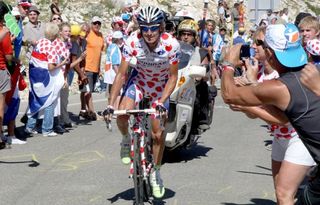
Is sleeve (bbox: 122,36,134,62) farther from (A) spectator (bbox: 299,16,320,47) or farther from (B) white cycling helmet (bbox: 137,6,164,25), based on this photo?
(A) spectator (bbox: 299,16,320,47)

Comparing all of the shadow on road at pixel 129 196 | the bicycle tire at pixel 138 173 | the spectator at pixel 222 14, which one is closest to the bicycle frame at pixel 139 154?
the bicycle tire at pixel 138 173

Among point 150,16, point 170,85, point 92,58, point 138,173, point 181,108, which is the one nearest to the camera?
point 138,173

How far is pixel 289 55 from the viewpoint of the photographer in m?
4.89

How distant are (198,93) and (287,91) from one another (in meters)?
4.99

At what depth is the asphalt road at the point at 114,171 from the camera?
7305 mm

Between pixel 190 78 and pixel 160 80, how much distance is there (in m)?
1.58

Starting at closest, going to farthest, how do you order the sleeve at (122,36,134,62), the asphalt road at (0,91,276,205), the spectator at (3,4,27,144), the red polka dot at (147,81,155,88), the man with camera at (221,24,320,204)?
the man with camera at (221,24,320,204) < the sleeve at (122,36,134,62) < the asphalt road at (0,91,276,205) < the red polka dot at (147,81,155,88) < the spectator at (3,4,27,144)

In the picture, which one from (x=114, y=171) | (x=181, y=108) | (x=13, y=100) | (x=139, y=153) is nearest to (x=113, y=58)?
(x=13, y=100)

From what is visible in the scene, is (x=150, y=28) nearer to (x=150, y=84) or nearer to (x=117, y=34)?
(x=150, y=84)

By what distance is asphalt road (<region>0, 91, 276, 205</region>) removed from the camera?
7305mm

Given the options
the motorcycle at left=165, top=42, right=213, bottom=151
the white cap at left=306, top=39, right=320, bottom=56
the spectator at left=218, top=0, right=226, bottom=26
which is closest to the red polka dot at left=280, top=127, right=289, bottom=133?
the white cap at left=306, top=39, right=320, bottom=56

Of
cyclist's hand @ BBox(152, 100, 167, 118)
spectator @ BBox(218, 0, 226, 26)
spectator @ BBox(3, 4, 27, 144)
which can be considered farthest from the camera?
spectator @ BBox(218, 0, 226, 26)

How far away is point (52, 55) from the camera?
36.2 ft

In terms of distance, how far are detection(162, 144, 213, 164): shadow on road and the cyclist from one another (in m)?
2.04
